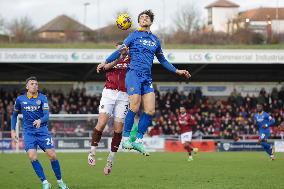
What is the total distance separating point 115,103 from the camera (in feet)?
49.4

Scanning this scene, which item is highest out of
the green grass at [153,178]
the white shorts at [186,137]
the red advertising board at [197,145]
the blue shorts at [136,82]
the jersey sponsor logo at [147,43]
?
the jersey sponsor logo at [147,43]

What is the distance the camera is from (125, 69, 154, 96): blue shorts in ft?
45.9

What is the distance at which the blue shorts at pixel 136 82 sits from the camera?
14.0 m

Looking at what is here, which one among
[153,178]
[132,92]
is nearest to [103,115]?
[132,92]

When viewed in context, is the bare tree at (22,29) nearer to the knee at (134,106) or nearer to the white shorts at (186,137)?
the white shorts at (186,137)

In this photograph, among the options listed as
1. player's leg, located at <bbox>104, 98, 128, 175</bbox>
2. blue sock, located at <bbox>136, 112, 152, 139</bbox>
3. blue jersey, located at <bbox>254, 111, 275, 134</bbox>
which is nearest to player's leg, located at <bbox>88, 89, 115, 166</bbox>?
player's leg, located at <bbox>104, 98, 128, 175</bbox>

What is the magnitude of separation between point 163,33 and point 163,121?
63.7ft

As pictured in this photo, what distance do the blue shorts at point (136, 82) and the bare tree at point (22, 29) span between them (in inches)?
1903

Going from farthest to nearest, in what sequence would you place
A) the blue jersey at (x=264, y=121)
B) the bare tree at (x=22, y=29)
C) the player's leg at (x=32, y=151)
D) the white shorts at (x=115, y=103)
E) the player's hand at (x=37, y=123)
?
the bare tree at (x=22, y=29) < the blue jersey at (x=264, y=121) < the player's leg at (x=32, y=151) < the player's hand at (x=37, y=123) < the white shorts at (x=115, y=103)

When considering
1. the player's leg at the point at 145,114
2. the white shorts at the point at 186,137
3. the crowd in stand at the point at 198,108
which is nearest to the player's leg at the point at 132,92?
the player's leg at the point at 145,114

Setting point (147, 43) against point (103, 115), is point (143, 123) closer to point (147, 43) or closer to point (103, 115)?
point (103, 115)

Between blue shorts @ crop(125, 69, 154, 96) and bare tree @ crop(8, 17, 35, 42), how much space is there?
48.3 meters

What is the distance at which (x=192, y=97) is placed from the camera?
4741 cm

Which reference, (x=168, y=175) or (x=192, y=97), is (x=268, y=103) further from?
(x=168, y=175)
